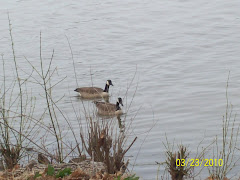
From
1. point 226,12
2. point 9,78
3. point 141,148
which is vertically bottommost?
point 141,148

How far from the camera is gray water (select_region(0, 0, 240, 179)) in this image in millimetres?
13062

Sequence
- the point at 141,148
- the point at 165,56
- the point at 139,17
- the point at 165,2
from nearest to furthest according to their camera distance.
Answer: the point at 141,148
the point at 165,56
the point at 139,17
the point at 165,2

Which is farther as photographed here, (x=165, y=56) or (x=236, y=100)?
(x=165, y=56)

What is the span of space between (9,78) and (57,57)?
2757 millimetres

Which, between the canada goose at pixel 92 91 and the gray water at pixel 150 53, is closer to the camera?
the gray water at pixel 150 53

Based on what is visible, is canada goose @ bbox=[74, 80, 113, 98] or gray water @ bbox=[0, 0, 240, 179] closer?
gray water @ bbox=[0, 0, 240, 179]

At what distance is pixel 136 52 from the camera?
20.2 meters

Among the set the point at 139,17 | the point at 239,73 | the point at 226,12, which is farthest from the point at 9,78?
the point at 226,12

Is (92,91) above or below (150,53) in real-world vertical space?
below

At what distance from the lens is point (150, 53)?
19.9 meters

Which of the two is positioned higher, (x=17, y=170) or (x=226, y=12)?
(x=226, y=12)

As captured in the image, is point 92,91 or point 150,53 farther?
point 150,53

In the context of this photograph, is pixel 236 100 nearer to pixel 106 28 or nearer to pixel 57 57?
pixel 57 57

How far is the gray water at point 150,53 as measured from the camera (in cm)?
1306
